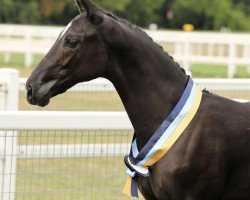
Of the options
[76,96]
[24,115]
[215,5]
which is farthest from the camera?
[215,5]

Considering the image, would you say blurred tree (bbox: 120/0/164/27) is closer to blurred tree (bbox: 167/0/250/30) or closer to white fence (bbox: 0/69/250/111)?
blurred tree (bbox: 167/0/250/30)

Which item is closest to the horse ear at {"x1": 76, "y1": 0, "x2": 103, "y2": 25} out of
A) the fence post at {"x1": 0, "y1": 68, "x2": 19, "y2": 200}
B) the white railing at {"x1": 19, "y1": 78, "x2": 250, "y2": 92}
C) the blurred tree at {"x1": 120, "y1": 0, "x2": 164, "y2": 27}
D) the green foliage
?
the fence post at {"x1": 0, "y1": 68, "x2": 19, "y2": 200}

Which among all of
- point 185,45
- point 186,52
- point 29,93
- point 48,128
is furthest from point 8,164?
point 185,45

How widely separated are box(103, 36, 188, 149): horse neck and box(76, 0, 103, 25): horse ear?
33 centimetres

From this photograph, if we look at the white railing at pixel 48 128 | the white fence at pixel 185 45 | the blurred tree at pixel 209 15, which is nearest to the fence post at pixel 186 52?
the white fence at pixel 185 45

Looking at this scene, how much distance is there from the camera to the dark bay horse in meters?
4.64

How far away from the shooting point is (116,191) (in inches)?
272

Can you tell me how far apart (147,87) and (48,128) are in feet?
3.15

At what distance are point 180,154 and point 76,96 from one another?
831cm

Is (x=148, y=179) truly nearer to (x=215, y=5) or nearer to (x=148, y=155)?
(x=148, y=155)

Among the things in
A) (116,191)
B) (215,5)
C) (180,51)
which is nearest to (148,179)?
(116,191)

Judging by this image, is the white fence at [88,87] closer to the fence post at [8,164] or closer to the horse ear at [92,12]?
the fence post at [8,164]

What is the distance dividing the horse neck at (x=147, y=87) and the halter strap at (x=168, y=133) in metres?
0.06

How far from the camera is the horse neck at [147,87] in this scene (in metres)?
4.75
